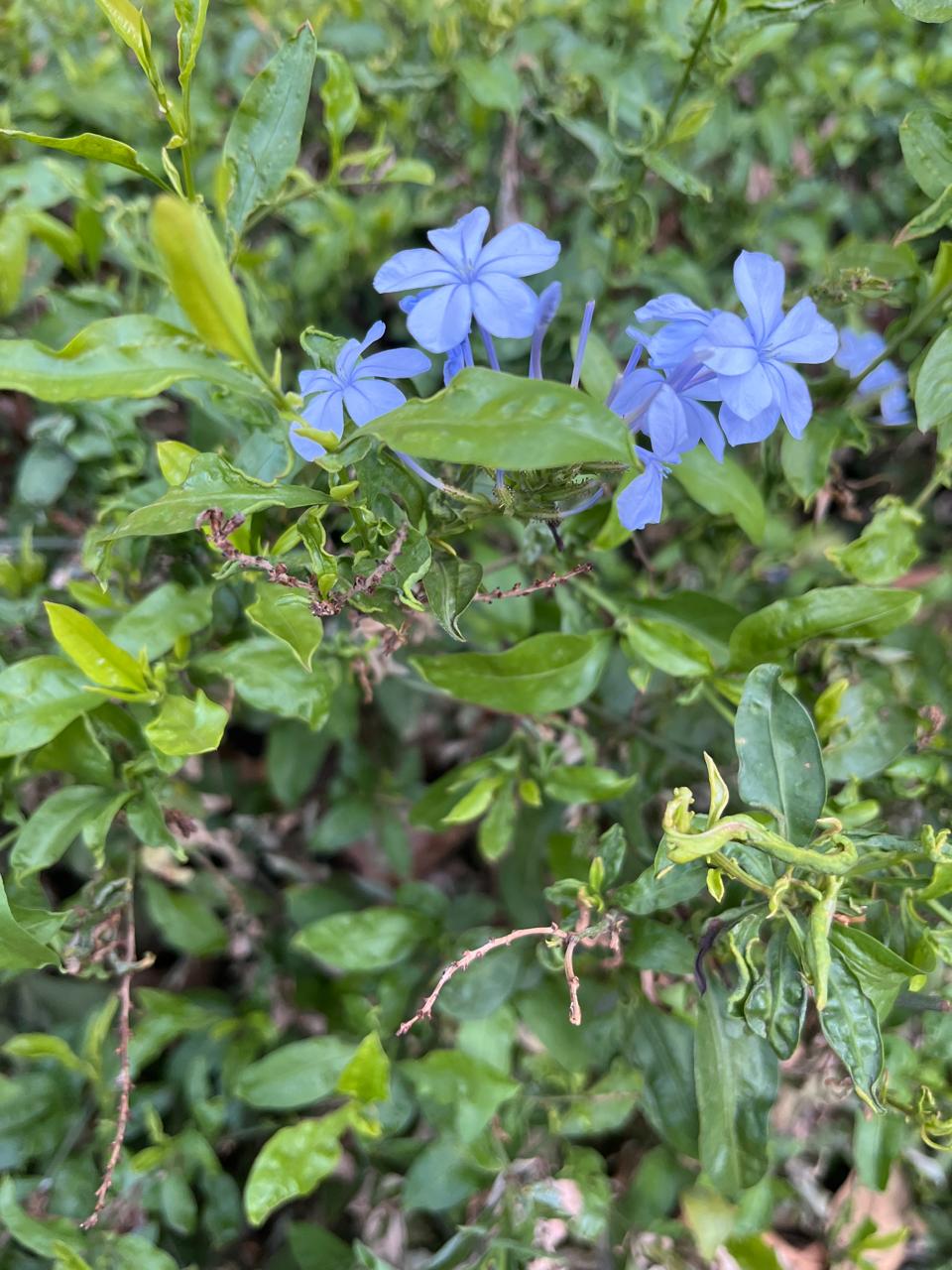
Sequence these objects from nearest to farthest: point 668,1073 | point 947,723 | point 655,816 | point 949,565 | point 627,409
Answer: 1. point 627,409
2. point 668,1073
3. point 947,723
4. point 655,816
5. point 949,565

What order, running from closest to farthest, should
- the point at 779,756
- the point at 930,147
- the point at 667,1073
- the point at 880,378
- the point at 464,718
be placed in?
the point at 779,756 → the point at 930,147 → the point at 667,1073 → the point at 880,378 → the point at 464,718

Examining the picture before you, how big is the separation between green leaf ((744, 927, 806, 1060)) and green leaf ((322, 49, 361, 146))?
100cm

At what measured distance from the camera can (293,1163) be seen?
1.10 meters

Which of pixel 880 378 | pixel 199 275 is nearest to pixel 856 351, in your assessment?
pixel 880 378

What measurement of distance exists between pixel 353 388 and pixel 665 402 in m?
0.26

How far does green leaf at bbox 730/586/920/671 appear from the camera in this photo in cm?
94

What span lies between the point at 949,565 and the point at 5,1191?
5.50ft

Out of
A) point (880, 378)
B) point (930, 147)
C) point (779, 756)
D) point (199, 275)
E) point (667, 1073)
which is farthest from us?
point (880, 378)

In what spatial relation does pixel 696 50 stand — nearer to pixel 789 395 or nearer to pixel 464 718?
pixel 789 395

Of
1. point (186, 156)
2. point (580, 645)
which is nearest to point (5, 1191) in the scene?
point (580, 645)

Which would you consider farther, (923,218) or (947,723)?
(947,723)

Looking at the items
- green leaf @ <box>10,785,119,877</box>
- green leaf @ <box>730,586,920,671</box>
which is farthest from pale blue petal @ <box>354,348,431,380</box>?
green leaf @ <box>10,785,119,877</box>

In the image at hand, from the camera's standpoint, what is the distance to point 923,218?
926mm

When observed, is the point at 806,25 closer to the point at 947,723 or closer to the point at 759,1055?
the point at 947,723
